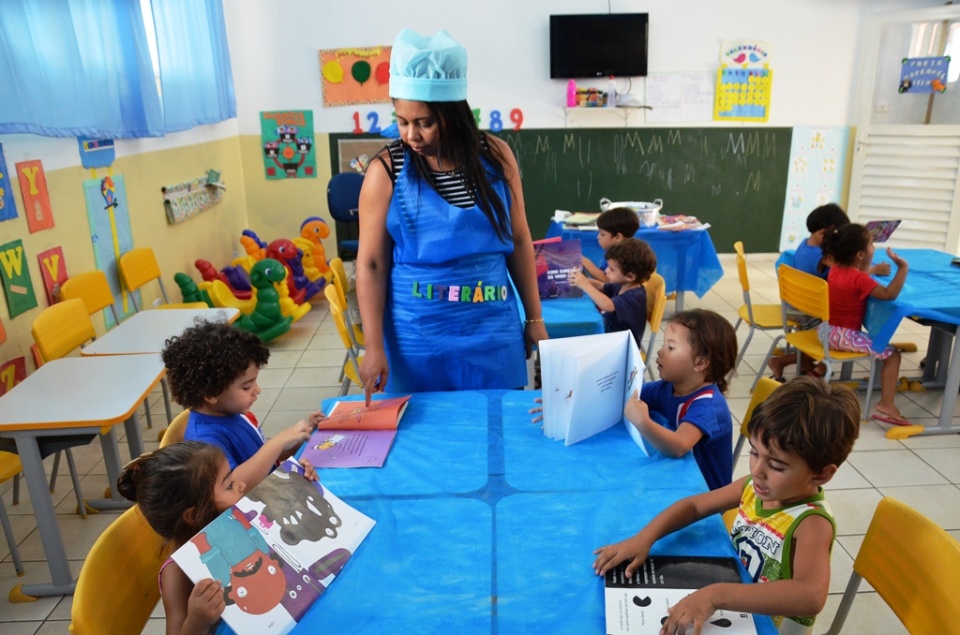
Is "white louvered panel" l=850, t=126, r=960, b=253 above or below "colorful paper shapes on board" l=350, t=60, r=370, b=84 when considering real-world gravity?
below

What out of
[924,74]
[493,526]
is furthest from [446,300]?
[924,74]

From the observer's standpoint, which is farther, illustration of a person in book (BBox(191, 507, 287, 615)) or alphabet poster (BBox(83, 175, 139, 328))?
alphabet poster (BBox(83, 175, 139, 328))

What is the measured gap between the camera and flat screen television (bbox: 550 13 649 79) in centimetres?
610

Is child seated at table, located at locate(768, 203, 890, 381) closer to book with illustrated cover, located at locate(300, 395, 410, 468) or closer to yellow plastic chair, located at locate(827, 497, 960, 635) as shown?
yellow plastic chair, located at locate(827, 497, 960, 635)

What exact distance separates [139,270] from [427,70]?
2.92 meters

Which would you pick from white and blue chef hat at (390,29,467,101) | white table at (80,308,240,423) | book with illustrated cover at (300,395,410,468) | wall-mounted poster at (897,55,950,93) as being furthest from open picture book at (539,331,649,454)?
wall-mounted poster at (897,55,950,93)

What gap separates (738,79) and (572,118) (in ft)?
4.91

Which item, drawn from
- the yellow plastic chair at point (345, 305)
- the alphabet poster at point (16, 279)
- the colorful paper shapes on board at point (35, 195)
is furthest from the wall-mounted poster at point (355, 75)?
the alphabet poster at point (16, 279)

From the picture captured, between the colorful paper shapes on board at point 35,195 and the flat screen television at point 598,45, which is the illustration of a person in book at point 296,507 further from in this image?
the flat screen television at point 598,45

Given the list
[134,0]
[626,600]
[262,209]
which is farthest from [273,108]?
[626,600]

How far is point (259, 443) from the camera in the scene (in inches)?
71.8

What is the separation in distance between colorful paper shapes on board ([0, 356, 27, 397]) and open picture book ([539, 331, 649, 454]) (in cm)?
237

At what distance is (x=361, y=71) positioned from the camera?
622 centimetres

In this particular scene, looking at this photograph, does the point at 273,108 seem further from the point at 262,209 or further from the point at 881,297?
the point at 881,297
